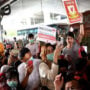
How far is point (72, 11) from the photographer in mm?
1688

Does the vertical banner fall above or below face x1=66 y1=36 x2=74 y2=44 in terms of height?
above

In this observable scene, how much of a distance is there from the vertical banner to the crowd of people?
98 mm

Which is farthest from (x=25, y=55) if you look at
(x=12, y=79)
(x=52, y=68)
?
(x=52, y=68)

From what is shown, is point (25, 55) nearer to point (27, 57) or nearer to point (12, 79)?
point (27, 57)

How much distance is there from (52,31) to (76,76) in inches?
23.6

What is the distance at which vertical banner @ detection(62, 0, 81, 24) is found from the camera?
163 centimetres

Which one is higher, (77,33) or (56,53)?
(77,33)

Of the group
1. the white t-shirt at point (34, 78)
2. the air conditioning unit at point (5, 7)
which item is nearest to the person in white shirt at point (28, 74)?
the white t-shirt at point (34, 78)

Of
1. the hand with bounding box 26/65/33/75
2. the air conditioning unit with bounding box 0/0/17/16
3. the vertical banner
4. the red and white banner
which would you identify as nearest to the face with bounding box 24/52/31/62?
the hand with bounding box 26/65/33/75

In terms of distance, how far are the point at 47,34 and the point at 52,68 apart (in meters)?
0.45

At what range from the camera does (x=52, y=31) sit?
1887 mm

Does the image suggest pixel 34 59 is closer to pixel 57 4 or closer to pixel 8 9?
pixel 57 4

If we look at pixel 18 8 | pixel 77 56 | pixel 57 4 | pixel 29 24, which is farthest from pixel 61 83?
pixel 18 8

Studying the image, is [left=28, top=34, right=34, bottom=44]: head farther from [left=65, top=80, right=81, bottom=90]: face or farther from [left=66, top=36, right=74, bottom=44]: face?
[left=65, top=80, right=81, bottom=90]: face
